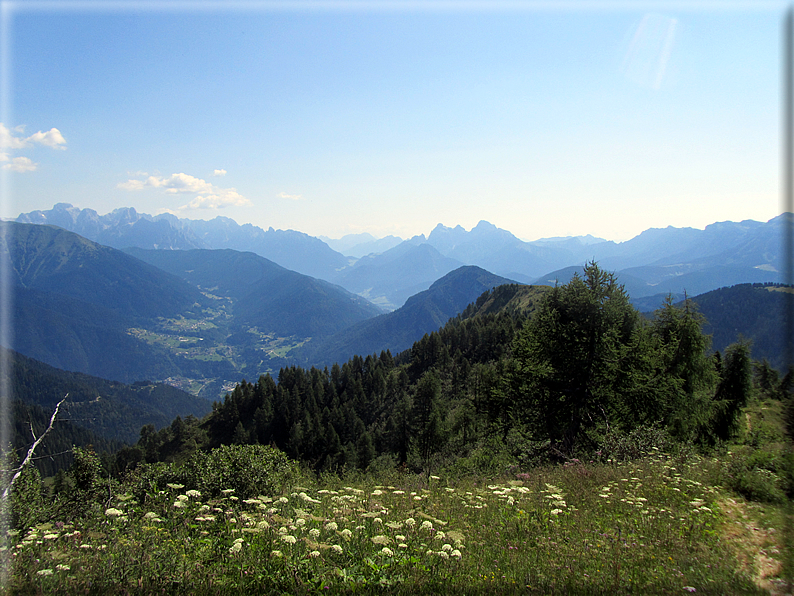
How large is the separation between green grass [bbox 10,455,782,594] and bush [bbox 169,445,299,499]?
68cm

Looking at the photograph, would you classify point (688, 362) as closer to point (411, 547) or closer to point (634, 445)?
point (634, 445)

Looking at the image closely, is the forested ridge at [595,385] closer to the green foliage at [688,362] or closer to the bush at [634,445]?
the green foliage at [688,362]

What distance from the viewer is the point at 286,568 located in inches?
220

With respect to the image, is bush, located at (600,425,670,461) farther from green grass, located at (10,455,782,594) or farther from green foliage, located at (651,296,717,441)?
green foliage, located at (651,296,717,441)

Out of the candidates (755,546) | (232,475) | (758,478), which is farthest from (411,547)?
(758,478)

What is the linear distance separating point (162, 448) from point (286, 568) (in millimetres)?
111459

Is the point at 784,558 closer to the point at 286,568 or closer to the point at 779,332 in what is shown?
the point at 779,332

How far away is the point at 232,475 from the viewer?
32.9 feet

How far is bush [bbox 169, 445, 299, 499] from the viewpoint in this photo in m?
9.83

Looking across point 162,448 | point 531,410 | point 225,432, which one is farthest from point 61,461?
point 531,410

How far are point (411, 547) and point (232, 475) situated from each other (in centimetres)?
594

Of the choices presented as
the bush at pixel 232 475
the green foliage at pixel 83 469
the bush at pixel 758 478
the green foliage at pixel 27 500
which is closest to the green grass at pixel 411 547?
the bush at pixel 758 478

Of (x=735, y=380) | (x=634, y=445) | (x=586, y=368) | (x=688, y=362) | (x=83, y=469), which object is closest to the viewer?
(x=634, y=445)

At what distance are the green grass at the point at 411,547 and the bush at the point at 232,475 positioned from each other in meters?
0.68
